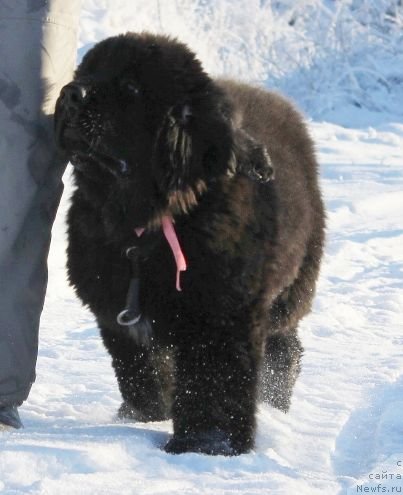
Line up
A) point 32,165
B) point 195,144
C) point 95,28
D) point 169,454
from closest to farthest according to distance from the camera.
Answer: point 169,454 < point 195,144 < point 32,165 < point 95,28

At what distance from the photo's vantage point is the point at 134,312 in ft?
10.9

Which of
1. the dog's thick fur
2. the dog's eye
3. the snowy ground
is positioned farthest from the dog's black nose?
the snowy ground

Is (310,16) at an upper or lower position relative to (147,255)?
lower

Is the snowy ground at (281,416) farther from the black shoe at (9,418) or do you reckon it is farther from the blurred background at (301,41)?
the blurred background at (301,41)

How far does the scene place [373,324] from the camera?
18.4ft

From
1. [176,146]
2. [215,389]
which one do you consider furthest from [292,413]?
[176,146]

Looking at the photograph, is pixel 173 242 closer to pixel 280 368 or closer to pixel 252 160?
pixel 252 160

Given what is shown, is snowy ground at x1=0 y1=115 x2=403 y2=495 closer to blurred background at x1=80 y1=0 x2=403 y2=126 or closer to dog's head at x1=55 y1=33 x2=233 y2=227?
dog's head at x1=55 y1=33 x2=233 y2=227

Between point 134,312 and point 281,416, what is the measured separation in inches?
38.3

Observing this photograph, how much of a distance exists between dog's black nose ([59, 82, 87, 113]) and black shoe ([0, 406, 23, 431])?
1.08m

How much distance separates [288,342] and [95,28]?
10.7 m

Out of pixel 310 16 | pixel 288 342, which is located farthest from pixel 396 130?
pixel 288 342

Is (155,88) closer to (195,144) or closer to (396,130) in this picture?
(195,144)

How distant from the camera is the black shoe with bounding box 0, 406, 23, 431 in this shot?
341cm
